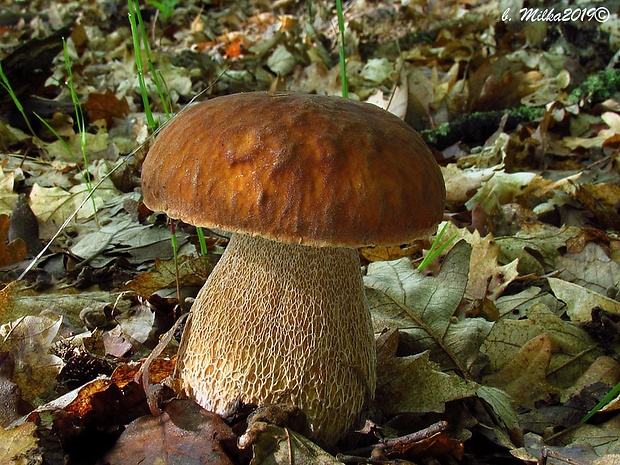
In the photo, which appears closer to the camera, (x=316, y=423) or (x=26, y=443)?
(x=26, y=443)

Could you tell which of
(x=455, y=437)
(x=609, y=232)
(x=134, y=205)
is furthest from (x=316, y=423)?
(x=609, y=232)

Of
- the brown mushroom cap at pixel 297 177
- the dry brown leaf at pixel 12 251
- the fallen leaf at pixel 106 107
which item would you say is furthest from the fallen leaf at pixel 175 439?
the fallen leaf at pixel 106 107

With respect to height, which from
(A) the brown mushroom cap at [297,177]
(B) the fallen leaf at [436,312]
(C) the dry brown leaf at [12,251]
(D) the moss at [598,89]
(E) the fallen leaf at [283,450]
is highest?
(A) the brown mushroom cap at [297,177]

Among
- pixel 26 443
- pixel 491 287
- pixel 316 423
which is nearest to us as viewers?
pixel 26 443

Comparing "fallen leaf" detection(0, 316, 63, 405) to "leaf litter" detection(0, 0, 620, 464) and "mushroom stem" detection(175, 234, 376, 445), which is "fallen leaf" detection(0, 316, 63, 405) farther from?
"mushroom stem" detection(175, 234, 376, 445)

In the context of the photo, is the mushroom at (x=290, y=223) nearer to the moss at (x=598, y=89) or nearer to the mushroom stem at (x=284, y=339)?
the mushroom stem at (x=284, y=339)

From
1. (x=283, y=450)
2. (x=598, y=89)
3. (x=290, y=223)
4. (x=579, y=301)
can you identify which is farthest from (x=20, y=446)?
(x=598, y=89)

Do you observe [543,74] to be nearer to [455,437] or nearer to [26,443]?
Answer: [455,437]

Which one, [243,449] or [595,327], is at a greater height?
[243,449]
